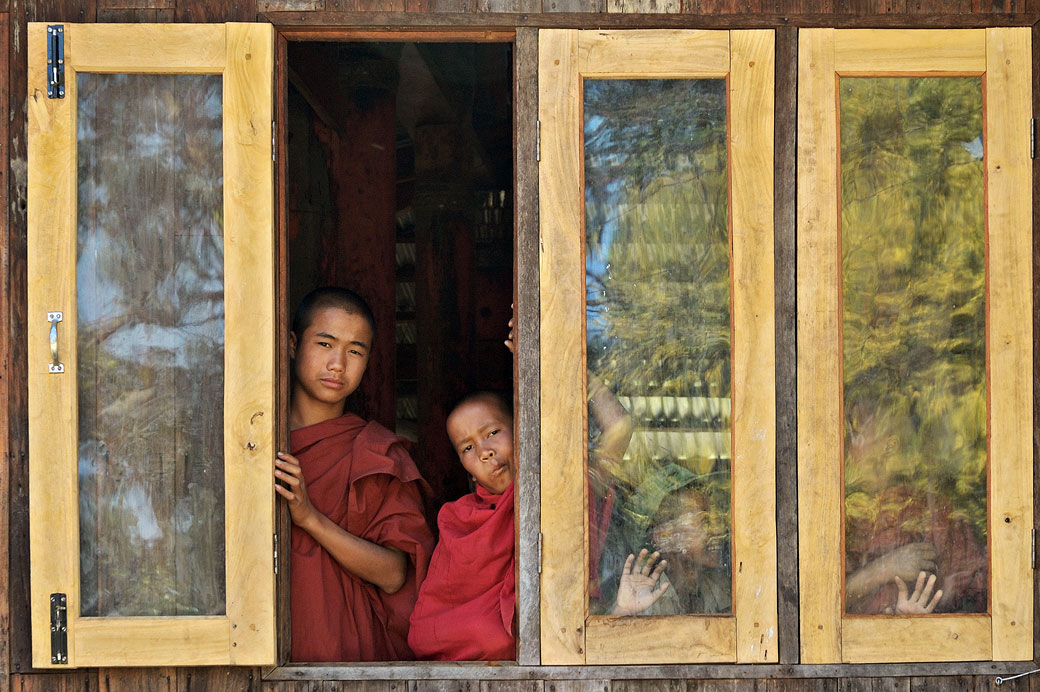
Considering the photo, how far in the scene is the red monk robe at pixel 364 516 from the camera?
4.01 m

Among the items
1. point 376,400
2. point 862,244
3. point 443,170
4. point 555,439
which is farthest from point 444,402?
point 862,244

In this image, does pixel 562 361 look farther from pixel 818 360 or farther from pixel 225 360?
pixel 225 360

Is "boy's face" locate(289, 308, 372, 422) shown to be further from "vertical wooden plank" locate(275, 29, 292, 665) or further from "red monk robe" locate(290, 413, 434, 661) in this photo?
"vertical wooden plank" locate(275, 29, 292, 665)

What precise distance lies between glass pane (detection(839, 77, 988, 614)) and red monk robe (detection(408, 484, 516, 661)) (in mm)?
1125

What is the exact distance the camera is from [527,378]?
3391 mm

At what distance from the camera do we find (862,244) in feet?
11.2

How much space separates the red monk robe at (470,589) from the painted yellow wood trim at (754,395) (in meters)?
0.82

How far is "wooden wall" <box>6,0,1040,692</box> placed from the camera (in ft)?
11.1

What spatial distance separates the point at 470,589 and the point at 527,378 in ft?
3.06

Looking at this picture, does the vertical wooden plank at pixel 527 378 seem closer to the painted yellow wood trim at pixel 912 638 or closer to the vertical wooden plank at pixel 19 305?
the painted yellow wood trim at pixel 912 638

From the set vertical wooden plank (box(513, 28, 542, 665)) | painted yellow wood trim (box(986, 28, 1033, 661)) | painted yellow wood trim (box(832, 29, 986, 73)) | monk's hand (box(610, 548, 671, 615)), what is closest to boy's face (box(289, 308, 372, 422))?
vertical wooden plank (box(513, 28, 542, 665))

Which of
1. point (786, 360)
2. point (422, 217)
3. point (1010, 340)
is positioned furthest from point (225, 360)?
point (422, 217)

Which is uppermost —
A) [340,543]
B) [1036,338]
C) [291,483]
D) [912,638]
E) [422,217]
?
[422,217]

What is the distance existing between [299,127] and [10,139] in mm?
1955
